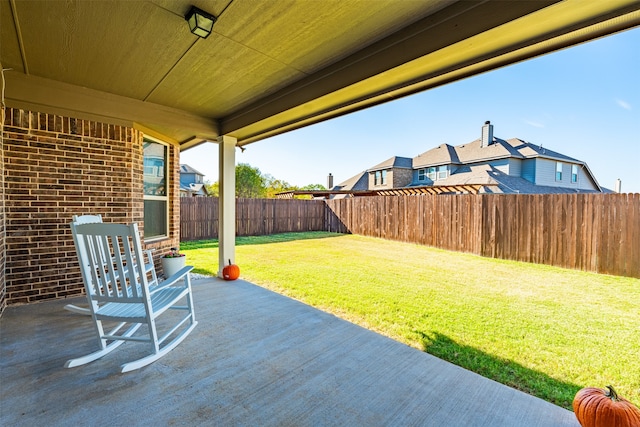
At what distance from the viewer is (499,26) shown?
169cm

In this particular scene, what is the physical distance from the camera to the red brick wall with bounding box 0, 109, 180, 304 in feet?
10.8

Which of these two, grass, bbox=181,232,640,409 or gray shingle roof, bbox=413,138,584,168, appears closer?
grass, bbox=181,232,640,409

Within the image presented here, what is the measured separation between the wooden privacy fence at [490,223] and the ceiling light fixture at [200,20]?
7.52 metres

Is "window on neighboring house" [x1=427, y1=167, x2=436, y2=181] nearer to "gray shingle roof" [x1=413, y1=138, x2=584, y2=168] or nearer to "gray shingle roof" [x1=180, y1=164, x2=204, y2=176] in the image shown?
"gray shingle roof" [x1=413, y1=138, x2=584, y2=168]

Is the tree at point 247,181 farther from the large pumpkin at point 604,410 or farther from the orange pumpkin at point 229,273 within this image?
the large pumpkin at point 604,410

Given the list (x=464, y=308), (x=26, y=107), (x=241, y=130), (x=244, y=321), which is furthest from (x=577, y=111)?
(x=26, y=107)

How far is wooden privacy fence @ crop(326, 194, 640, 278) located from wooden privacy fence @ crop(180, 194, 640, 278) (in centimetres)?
1

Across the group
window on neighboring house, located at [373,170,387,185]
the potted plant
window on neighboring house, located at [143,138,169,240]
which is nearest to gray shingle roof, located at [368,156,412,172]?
window on neighboring house, located at [373,170,387,185]

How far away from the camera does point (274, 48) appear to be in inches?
95.3

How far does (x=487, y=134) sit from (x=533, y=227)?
11369mm

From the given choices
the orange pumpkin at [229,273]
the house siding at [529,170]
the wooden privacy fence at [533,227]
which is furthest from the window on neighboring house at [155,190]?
the house siding at [529,170]

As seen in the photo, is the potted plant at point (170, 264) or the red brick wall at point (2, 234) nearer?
the red brick wall at point (2, 234)

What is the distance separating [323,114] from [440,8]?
1.78 m

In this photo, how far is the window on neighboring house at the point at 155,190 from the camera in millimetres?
4801
